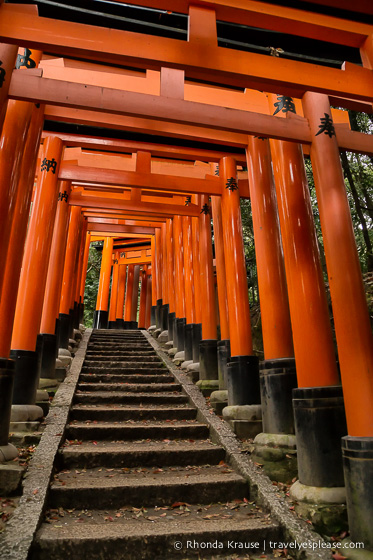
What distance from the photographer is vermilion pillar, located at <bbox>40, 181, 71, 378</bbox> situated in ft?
20.1

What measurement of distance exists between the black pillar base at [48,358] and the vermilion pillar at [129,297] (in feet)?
39.9

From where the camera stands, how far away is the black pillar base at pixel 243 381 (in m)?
5.00

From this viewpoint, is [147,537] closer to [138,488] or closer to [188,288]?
[138,488]

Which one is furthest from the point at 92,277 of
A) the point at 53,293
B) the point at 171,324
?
the point at 53,293

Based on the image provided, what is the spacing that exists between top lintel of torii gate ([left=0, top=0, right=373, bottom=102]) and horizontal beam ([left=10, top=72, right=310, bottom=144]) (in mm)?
274

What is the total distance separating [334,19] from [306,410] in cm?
389

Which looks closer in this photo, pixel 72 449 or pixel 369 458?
pixel 369 458

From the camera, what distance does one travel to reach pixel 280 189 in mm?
4141

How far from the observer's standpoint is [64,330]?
833 centimetres

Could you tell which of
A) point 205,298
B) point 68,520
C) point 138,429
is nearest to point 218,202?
point 205,298

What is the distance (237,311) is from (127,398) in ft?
6.85

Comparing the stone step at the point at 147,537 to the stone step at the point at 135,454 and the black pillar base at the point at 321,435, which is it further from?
the stone step at the point at 135,454

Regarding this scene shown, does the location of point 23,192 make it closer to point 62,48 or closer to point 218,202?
Result: point 62,48

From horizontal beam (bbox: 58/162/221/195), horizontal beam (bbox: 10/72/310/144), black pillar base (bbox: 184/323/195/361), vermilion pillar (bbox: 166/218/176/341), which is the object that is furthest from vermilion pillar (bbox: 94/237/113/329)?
horizontal beam (bbox: 10/72/310/144)
